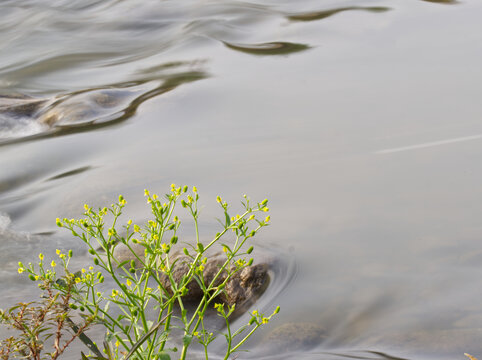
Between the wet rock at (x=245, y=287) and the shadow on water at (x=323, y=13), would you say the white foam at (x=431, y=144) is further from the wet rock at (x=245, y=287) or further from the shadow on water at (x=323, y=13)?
the shadow on water at (x=323, y=13)

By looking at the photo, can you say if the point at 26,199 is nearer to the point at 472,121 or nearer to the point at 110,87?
the point at 110,87

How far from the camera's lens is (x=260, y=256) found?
11.6 ft

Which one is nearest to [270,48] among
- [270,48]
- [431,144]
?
[270,48]

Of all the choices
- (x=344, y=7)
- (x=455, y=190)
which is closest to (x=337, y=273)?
(x=455, y=190)

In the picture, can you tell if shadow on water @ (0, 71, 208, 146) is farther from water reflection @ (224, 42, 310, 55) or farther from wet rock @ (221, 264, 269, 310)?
wet rock @ (221, 264, 269, 310)

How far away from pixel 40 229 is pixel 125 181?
0.71 meters

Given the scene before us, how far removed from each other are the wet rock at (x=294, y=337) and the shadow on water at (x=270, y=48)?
4.69m

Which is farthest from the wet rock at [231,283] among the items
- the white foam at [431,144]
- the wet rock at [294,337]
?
the white foam at [431,144]

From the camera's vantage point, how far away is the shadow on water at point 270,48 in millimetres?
7305

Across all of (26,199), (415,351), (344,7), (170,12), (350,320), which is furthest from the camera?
(170,12)

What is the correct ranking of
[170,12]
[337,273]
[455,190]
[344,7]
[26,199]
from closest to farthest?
[337,273] < [455,190] < [26,199] < [344,7] < [170,12]

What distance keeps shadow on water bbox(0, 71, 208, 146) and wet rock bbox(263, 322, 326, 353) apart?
134 inches

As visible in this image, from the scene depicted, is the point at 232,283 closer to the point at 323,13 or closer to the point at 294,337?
the point at 294,337

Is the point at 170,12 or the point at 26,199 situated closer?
the point at 26,199
